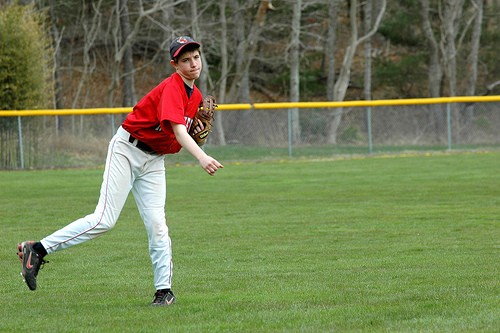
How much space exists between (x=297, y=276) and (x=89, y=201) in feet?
26.2

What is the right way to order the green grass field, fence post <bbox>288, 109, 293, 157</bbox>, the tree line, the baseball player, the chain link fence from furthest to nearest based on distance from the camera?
the tree line < fence post <bbox>288, 109, 293, 157</bbox> < the chain link fence < the baseball player < the green grass field

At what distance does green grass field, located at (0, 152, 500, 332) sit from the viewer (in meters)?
5.71

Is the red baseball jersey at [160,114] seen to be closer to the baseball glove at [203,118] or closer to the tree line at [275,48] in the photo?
the baseball glove at [203,118]

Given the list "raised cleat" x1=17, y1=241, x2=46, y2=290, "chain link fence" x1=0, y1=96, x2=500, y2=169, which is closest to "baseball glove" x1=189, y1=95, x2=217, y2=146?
"raised cleat" x1=17, y1=241, x2=46, y2=290

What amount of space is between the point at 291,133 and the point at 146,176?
61.6 feet

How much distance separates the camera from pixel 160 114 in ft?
19.9

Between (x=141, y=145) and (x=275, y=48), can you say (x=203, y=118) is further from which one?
(x=275, y=48)

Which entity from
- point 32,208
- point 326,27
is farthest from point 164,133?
point 326,27

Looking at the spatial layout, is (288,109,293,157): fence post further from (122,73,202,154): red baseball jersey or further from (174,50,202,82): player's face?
(174,50,202,82): player's face

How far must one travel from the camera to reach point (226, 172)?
20.9 m

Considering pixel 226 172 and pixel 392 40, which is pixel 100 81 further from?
pixel 226 172

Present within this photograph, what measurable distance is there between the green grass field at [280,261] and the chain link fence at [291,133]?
5797 mm

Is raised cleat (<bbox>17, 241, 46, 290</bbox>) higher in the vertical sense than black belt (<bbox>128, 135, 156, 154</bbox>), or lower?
lower

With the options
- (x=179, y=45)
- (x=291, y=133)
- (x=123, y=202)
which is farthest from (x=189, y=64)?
(x=291, y=133)
